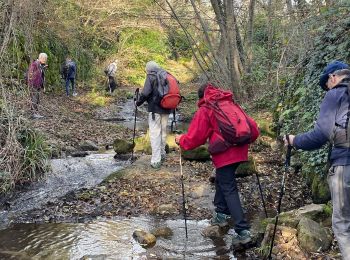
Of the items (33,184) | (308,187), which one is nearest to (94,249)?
(33,184)

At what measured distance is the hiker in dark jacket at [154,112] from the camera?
8.71 m

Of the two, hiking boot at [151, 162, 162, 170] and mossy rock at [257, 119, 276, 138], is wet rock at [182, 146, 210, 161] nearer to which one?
hiking boot at [151, 162, 162, 170]

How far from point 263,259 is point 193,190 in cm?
293

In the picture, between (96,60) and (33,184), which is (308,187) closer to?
(33,184)

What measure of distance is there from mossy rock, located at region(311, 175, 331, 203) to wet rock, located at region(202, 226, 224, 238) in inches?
66.1

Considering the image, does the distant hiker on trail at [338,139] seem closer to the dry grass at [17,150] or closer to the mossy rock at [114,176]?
the mossy rock at [114,176]

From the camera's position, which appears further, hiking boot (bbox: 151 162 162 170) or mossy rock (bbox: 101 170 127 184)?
hiking boot (bbox: 151 162 162 170)

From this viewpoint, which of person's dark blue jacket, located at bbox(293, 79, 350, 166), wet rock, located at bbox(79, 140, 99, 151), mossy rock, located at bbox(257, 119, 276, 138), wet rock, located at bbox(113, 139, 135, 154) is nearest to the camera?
person's dark blue jacket, located at bbox(293, 79, 350, 166)

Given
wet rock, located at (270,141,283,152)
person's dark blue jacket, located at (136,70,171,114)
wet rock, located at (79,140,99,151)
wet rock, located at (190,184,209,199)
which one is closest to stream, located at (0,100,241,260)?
wet rock, located at (190,184,209,199)

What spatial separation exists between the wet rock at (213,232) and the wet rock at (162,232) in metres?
0.48

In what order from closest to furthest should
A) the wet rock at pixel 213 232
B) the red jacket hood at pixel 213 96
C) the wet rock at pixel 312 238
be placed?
1. the wet rock at pixel 312 238
2. the red jacket hood at pixel 213 96
3. the wet rock at pixel 213 232

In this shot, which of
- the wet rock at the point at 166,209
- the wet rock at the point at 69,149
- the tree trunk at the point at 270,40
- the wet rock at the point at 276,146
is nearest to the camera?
the wet rock at the point at 166,209

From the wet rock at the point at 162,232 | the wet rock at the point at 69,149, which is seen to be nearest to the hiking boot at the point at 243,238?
the wet rock at the point at 162,232

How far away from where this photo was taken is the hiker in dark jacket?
871 cm
